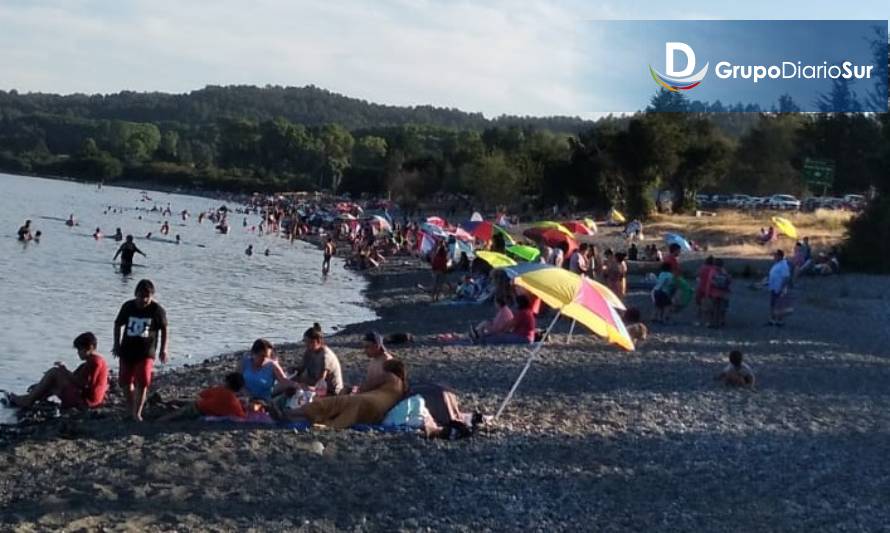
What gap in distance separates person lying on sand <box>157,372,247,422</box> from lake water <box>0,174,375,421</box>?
2.60 metres

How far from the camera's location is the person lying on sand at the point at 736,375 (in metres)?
12.9

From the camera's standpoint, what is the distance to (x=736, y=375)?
1293cm

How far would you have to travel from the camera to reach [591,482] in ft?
27.1

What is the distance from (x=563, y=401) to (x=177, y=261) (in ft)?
94.4

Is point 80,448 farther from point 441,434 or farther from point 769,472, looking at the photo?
point 769,472

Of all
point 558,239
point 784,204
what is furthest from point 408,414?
point 784,204

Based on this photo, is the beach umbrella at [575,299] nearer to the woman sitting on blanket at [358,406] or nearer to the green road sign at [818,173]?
the woman sitting on blanket at [358,406]

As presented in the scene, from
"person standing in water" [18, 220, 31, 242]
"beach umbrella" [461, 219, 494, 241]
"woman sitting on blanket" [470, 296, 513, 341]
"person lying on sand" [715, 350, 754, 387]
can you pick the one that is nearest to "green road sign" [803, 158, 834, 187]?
"beach umbrella" [461, 219, 494, 241]

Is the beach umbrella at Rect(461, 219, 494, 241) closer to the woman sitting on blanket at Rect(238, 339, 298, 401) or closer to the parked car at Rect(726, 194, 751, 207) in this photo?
the woman sitting on blanket at Rect(238, 339, 298, 401)

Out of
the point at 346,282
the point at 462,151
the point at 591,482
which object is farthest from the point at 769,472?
the point at 462,151

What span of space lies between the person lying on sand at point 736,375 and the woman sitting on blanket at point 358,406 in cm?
482

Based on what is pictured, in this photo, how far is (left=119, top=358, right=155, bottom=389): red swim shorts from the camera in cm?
1002

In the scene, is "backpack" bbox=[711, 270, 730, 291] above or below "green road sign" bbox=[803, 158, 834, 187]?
below

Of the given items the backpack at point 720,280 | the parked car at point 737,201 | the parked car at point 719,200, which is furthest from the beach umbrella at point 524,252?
the parked car at point 719,200
